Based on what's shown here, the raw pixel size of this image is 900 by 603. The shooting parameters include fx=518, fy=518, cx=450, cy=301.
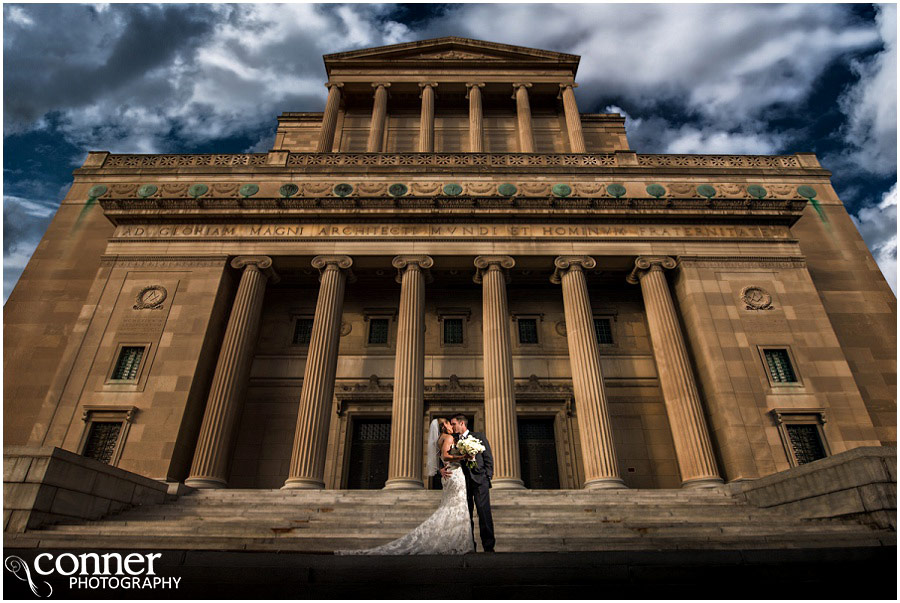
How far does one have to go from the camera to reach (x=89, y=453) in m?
17.1

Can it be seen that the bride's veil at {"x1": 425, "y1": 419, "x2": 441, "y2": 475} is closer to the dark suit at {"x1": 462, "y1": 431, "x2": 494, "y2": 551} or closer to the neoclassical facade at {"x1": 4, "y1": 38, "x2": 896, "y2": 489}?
the dark suit at {"x1": 462, "y1": 431, "x2": 494, "y2": 551}

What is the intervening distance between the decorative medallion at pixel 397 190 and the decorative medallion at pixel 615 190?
9.22 meters

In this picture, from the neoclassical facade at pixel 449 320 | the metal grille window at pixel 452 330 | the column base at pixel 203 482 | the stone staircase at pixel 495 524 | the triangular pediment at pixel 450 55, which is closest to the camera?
the stone staircase at pixel 495 524

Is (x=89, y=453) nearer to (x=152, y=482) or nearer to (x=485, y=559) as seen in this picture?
(x=152, y=482)

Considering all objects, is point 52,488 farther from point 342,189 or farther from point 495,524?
point 342,189

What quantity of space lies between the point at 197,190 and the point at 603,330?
19.6 m

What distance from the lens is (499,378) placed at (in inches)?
741

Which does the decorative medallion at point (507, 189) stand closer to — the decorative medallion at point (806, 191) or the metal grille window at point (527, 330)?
the metal grille window at point (527, 330)

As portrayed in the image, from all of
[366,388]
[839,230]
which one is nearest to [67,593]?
[366,388]

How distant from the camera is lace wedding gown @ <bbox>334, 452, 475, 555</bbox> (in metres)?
7.46

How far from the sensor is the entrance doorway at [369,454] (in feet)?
69.3

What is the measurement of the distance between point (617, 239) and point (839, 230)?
11252 millimetres

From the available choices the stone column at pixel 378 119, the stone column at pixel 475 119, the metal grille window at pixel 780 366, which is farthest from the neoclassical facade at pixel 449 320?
the stone column at pixel 475 119

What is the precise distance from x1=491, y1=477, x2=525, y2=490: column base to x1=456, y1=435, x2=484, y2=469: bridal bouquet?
9044 millimetres
